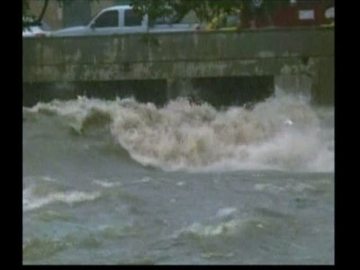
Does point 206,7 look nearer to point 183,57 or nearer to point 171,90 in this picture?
point 171,90

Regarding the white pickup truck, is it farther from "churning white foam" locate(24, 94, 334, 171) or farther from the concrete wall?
"churning white foam" locate(24, 94, 334, 171)

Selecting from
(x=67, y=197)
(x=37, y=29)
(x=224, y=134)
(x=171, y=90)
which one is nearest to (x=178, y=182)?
(x=224, y=134)

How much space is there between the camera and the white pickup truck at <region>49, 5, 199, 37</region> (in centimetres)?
254

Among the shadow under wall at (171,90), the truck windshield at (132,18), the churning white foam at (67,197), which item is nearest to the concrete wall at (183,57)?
→ the shadow under wall at (171,90)

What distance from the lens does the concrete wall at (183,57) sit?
2.90 m

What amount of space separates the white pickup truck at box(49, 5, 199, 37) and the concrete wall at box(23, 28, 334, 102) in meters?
0.05

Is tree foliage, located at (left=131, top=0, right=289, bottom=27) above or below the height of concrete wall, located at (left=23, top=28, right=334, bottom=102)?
above

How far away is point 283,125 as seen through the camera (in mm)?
2771

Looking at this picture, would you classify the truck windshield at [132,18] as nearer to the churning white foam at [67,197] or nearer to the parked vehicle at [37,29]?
the parked vehicle at [37,29]

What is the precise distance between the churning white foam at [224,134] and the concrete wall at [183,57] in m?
0.16

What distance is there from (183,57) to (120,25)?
1.11ft

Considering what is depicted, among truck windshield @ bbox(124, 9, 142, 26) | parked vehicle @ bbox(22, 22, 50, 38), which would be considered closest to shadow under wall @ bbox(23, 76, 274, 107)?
parked vehicle @ bbox(22, 22, 50, 38)
